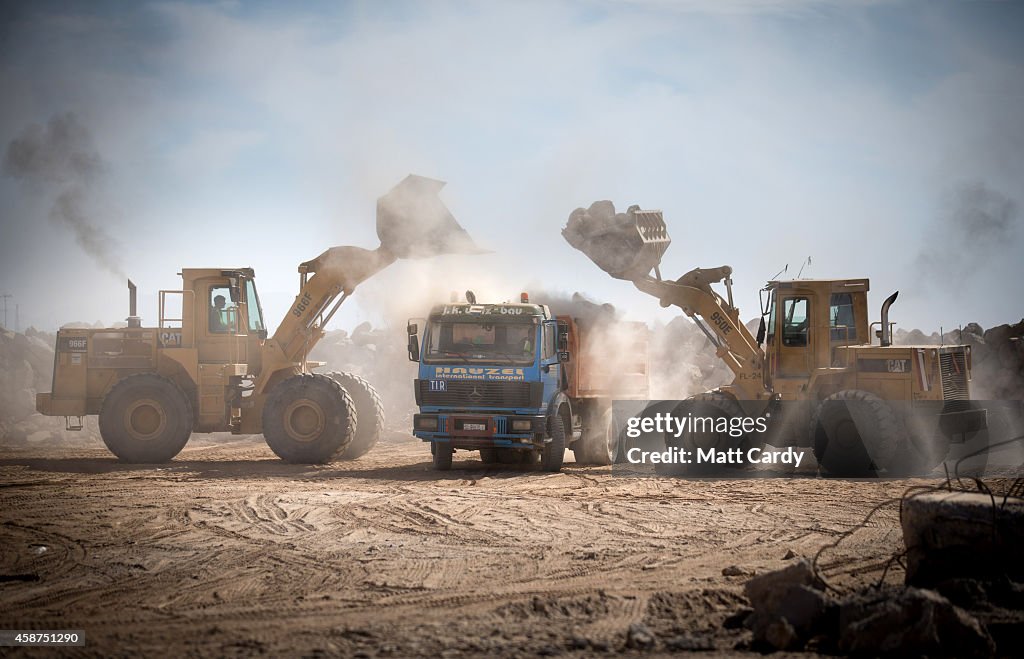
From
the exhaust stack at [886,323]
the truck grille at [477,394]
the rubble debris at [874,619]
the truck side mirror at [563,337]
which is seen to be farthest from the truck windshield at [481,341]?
the rubble debris at [874,619]

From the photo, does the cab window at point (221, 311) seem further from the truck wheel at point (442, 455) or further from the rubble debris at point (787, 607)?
the rubble debris at point (787, 607)

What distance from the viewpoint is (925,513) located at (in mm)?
7941

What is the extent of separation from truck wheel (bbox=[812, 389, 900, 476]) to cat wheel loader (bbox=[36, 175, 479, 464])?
7805 mm

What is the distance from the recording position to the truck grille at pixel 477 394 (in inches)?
639

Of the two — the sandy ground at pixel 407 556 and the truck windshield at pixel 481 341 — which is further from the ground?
the truck windshield at pixel 481 341

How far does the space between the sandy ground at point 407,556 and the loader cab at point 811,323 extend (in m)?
2.69

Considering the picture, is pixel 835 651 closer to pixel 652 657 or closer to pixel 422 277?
pixel 652 657

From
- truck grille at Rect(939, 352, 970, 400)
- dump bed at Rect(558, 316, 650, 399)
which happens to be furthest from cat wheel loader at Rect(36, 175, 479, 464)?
truck grille at Rect(939, 352, 970, 400)

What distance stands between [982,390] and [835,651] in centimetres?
2381

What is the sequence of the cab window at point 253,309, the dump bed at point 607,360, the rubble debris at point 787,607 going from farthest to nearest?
the cab window at point 253,309, the dump bed at point 607,360, the rubble debris at point 787,607

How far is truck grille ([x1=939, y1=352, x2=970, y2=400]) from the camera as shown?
16.5 metres

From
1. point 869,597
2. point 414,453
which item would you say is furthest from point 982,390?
point 869,597

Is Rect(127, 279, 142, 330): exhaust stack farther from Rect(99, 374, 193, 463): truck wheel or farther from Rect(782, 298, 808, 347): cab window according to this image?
Rect(782, 298, 808, 347): cab window

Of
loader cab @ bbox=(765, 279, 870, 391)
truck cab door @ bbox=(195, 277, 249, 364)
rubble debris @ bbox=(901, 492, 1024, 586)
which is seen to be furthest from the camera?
truck cab door @ bbox=(195, 277, 249, 364)
